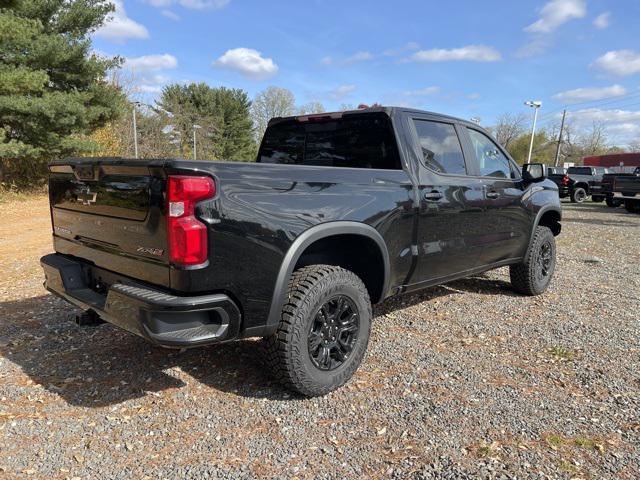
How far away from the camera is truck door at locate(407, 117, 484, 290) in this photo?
12.1 feet

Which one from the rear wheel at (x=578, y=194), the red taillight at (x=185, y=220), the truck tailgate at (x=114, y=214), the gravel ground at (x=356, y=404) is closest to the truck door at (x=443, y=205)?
the gravel ground at (x=356, y=404)

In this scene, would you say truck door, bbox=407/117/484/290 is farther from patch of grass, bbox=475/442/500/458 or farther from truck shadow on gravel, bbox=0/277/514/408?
patch of grass, bbox=475/442/500/458

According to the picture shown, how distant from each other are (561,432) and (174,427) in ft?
7.15

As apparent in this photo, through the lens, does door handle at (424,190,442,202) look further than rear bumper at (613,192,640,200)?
No

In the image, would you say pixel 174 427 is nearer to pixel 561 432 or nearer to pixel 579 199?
pixel 561 432

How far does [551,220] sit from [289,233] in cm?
419

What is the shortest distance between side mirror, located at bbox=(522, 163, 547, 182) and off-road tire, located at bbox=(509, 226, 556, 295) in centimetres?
63

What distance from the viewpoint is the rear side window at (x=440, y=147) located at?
151 inches

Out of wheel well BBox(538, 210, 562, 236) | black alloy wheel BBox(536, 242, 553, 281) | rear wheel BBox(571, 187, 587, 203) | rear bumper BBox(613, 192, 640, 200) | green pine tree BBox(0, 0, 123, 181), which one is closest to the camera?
black alloy wheel BBox(536, 242, 553, 281)

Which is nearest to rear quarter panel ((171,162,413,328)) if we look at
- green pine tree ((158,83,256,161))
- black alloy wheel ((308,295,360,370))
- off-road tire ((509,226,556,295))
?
black alloy wheel ((308,295,360,370))

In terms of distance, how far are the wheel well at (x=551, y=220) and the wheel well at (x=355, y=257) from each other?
3021 millimetres

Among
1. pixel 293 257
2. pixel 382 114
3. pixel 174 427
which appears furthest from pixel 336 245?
pixel 174 427

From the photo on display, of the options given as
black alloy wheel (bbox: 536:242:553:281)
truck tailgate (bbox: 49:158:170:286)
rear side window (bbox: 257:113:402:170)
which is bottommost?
black alloy wheel (bbox: 536:242:553:281)

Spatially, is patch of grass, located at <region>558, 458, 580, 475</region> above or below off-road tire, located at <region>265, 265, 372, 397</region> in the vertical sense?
below
